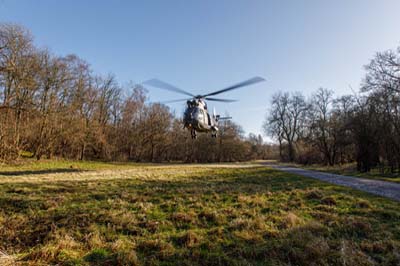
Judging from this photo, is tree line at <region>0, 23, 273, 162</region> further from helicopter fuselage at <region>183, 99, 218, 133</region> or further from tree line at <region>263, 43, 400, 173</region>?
tree line at <region>263, 43, 400, 173</region>

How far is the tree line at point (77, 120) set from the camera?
18594 millimetres

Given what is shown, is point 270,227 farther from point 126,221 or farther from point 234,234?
point 126,221

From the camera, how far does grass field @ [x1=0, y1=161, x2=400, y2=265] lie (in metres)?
3.54

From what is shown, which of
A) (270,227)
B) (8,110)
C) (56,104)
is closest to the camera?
(270,227)

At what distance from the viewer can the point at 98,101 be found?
33.0 m

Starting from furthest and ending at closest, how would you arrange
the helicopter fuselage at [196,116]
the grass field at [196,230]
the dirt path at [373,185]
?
the helicopter fuselage at [196,116] < the dirt path at [373,185] < the grass field at [196,230]

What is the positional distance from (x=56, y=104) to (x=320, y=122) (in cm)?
3503

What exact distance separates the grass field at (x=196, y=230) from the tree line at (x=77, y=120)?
50.3 feet

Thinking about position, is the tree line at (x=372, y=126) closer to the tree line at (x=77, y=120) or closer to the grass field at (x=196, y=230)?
the grass field at (x=196, y=230)

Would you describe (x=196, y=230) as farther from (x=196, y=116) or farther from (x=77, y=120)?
(x=77, y=120)

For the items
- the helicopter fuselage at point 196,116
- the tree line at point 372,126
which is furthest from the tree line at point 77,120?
the tree line at point 372,126

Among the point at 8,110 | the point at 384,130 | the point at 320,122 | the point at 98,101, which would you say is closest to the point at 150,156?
the point at 98,101

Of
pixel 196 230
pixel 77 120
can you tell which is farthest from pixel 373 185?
pixel 77 120

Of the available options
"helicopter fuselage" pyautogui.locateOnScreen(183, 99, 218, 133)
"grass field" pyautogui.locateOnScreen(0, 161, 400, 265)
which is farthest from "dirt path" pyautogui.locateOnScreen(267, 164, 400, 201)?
"helicopter fuselage" pyautogui.locateOnScreen(183, 99, 218, 133)
